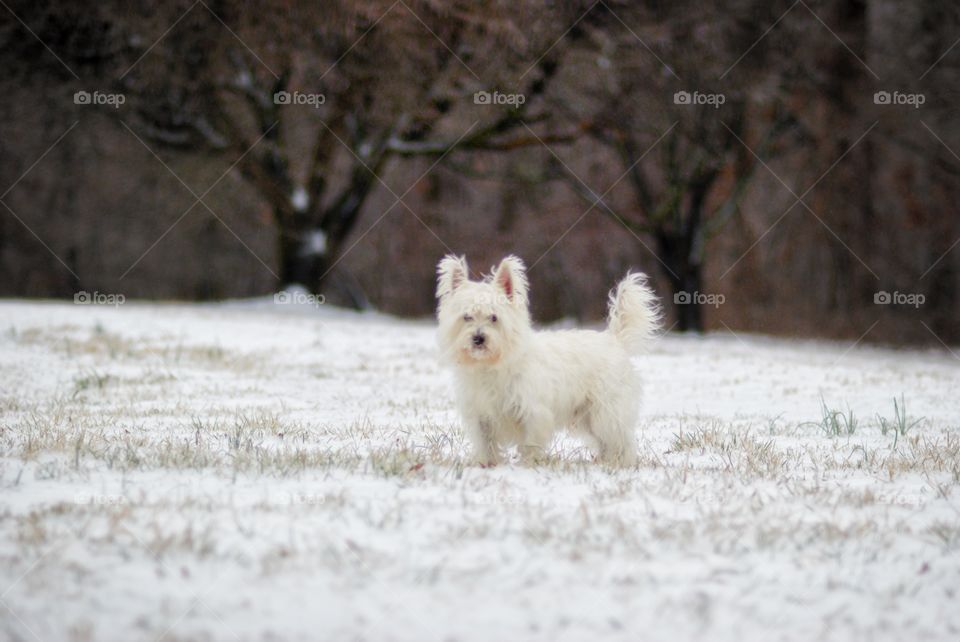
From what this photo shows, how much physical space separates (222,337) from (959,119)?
17735 millimetres

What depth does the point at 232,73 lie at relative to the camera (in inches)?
772

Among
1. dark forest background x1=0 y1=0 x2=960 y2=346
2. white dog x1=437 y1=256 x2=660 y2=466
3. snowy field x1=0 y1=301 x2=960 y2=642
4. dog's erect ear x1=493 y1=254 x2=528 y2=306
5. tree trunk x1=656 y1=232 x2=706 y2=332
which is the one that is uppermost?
dark forest background x1=0 y1=0 x2=960 y2=346

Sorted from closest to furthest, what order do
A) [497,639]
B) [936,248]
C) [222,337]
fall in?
[497,639] → [222,337] → [936,248]

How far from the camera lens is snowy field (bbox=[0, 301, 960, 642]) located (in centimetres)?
366

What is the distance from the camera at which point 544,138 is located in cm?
2033

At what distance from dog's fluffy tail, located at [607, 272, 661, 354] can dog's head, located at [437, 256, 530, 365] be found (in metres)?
0.90

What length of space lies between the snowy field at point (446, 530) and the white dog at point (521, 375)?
1.11ft

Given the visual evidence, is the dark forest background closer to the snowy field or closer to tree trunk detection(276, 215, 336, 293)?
tree trunk detection(276, 215, 336, 293)

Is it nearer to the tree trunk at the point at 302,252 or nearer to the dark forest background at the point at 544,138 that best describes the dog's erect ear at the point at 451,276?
the dark forest background at the point at 544,138

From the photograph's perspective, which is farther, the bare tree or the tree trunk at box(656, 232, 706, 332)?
the tree trunk at box(656, 232, 706, 332)

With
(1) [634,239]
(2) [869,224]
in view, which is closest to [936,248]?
(2) [869,224]

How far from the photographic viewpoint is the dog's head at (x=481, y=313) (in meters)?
6.27

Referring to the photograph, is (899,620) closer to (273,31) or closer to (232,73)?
(273,31)

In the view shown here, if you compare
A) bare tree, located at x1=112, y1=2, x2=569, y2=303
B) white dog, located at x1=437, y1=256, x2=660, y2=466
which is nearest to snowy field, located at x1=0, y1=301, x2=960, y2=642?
white dog, located at x1=437, y1=256, x2=660, y2=466
